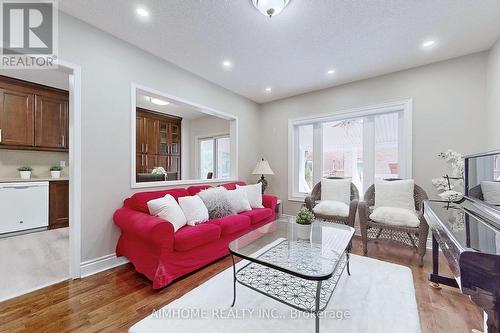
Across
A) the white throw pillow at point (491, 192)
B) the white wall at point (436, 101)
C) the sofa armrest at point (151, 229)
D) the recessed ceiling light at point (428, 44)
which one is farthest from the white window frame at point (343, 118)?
the sofa armrest at point (151, 229)

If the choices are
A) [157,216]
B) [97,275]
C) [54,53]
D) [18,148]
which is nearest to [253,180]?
[157,216]

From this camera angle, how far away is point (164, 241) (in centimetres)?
189

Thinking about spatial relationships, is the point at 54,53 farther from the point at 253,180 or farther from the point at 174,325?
the point at 253,180

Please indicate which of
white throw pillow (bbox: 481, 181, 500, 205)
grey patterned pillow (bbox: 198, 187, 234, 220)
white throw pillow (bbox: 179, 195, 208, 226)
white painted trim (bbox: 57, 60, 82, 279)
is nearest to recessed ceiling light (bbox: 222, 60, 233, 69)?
white painted trim (bbox: 57, 60, 82, 279)

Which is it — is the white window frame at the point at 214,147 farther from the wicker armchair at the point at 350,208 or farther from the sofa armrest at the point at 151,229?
the sofa armrest at the point at 151,229

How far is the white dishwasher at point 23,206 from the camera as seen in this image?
10.9 feet

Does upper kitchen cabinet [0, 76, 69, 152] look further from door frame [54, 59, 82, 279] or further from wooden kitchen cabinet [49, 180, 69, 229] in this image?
door frame [54, 59, 82, 279]

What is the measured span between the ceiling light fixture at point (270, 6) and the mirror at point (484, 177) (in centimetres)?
208

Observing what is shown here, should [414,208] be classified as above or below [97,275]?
above

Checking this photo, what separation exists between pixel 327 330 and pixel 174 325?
1.07m

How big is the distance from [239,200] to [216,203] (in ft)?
1.56

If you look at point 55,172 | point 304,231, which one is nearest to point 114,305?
point 304,231

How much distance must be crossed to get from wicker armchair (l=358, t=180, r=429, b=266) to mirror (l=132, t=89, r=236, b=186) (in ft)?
11.0

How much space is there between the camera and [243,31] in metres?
2.29
